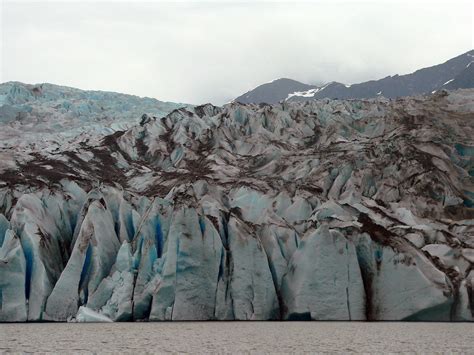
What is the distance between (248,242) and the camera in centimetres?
3209

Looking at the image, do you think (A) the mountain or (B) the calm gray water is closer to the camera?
(B) the calm gray water

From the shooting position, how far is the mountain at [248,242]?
30.1 metres

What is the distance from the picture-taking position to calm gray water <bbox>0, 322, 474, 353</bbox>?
752 inches

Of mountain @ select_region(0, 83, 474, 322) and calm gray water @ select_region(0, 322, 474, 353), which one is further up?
mountain @ select_region(0, 83, 474, 322)

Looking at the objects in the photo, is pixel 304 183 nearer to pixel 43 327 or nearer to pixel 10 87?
pixel 43 327

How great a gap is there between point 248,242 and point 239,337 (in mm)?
9958

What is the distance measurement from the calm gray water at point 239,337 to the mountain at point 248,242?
172 cm

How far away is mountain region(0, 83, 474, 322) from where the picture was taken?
30109mm

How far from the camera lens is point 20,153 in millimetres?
53156

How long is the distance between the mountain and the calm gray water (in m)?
1.72

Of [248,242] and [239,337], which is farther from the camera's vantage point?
[248,242]

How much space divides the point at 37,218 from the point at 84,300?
6.91m

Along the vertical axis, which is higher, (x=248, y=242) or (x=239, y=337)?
(x=248, y=242)

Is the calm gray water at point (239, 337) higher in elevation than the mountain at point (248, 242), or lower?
lower
